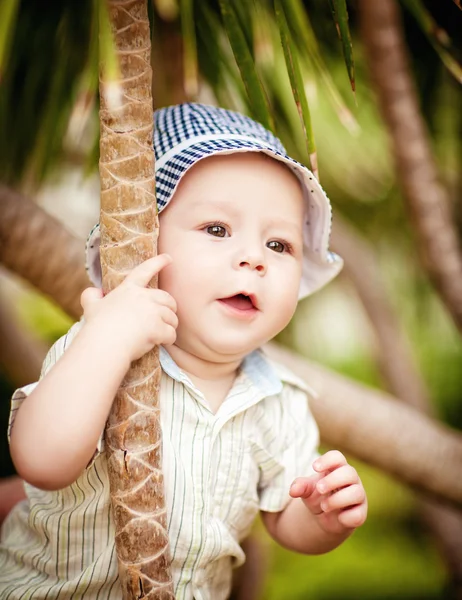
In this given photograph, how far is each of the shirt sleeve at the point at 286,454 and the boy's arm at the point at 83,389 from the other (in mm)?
371

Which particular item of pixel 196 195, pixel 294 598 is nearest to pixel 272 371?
pixel 196 195

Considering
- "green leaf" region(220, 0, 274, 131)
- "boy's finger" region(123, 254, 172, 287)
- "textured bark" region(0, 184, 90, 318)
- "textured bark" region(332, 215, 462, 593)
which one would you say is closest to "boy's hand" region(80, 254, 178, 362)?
"boy's finger" region(123, 254, 172, 287)

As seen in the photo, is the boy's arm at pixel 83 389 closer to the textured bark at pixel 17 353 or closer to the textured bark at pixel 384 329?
the textured bark at pixel 17 353

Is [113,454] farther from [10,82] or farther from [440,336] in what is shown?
[440,336]

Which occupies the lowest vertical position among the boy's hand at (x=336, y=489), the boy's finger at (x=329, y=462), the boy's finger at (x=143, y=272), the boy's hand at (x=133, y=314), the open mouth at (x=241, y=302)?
the boy's hand at (x=336, y=489)

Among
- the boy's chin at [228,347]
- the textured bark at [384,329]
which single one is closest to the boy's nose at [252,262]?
the boy's chin at [228,347]

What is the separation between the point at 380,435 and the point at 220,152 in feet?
2.63

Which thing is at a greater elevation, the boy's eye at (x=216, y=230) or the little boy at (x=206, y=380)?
the boy's eye at (x=216, y=230)

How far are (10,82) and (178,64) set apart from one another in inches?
15.5

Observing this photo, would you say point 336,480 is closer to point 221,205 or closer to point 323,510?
point 323,510

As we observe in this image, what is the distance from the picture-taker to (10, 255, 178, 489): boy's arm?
68 centimetres

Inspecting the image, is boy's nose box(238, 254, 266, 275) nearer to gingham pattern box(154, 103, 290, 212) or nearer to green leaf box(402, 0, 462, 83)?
gingham pattern box(154, 103, 290, 212)

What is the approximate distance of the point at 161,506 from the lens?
715 millimetres

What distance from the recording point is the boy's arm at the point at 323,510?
0.83 metres
